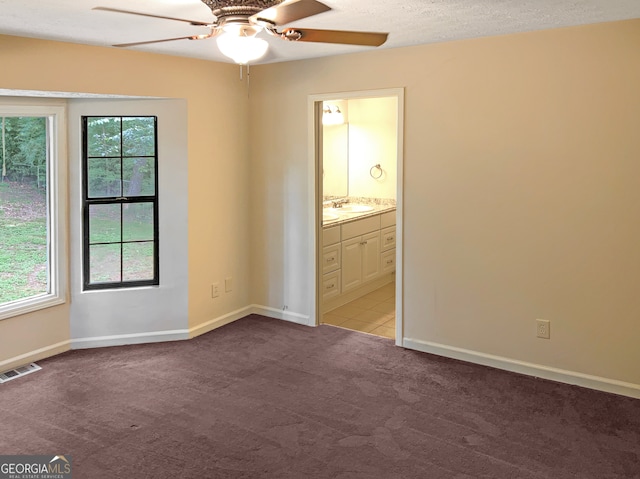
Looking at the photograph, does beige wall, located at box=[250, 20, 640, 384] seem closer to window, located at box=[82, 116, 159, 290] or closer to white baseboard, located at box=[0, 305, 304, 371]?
white baseboard, located at box=[0, 305, 304, 371]

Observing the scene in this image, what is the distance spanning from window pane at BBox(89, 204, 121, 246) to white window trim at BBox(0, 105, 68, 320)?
0.20 metres

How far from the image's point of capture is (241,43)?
2.55 meters

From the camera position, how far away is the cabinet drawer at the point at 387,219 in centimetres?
654

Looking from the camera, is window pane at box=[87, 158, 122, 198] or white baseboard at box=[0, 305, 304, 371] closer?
white baseboard at box=[0, 305, 304, 371]

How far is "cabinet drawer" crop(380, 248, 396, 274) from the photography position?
21.6ft

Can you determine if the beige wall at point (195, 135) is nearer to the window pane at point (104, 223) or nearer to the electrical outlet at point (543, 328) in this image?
the window pane at point (104, 223)

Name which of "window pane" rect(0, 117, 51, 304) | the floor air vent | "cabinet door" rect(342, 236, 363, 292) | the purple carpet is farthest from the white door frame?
the floor air vent

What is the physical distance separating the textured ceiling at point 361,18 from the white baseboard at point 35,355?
2128 mm

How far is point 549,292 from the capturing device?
13.1 ft

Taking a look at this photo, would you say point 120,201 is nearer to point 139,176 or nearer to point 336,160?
point 139,176

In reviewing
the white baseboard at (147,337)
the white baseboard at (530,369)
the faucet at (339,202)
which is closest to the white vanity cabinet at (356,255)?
the white baseboard at (147,337)

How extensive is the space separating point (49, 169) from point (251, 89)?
178 cm

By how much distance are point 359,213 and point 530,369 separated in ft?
8.54

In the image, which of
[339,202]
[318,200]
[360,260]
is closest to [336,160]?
[339,202]
